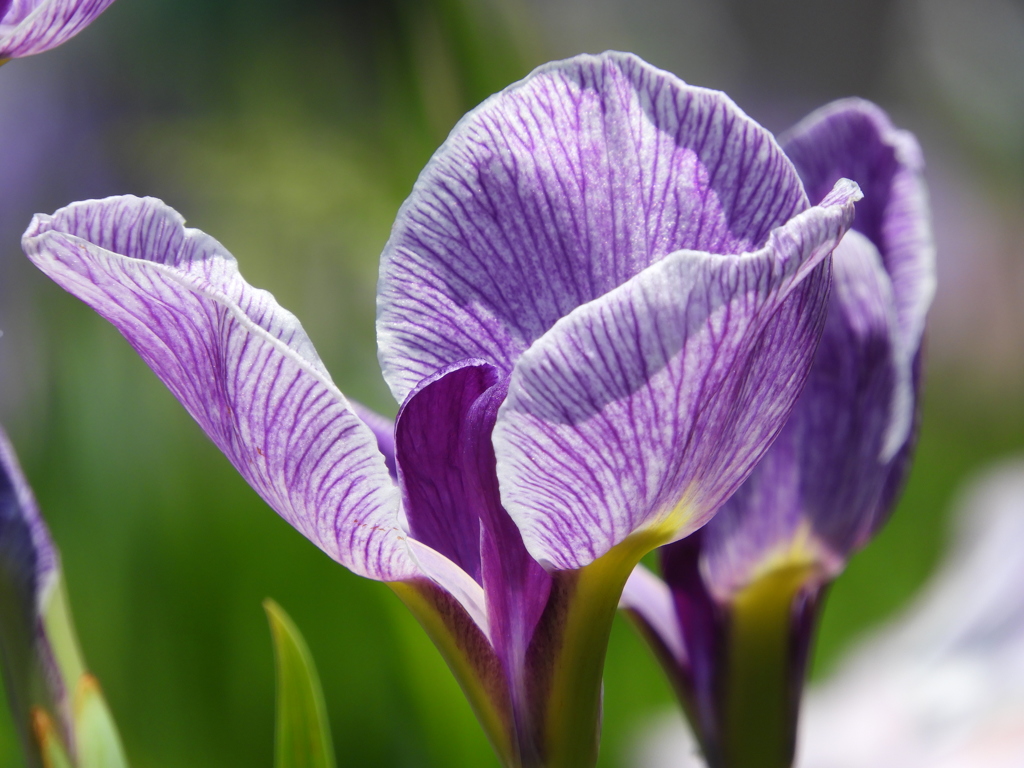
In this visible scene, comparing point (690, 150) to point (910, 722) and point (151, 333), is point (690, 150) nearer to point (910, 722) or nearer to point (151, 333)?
point (151, 333)

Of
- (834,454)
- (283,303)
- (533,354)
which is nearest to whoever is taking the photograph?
(533,354)

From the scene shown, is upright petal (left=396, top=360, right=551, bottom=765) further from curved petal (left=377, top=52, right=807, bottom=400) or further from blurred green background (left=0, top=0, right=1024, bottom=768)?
blurred green background (left=0, top=0, right=1024, bottom=768)

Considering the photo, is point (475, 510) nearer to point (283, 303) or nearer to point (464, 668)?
point (464, 668)

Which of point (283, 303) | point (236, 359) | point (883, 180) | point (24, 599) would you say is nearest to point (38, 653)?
point (24, 599)

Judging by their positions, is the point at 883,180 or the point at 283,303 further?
the point at 283,303

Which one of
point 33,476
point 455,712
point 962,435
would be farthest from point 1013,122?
point 33,476

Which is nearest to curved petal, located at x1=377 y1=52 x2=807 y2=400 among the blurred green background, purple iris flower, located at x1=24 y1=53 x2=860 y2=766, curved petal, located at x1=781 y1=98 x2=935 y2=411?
purple iris flower, located at x1=24 y1=53 x2=860 y2=766

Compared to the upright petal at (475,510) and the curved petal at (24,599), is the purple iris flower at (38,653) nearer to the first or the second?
the curved petal at (24,599)
